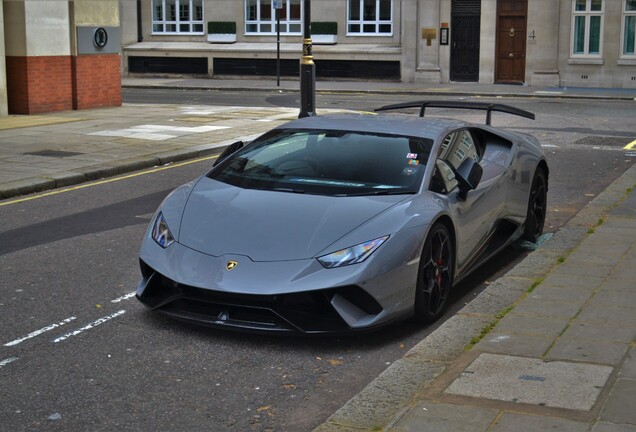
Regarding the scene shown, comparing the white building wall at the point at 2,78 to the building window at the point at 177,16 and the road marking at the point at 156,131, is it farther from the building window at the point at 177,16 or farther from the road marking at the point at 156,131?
the building window at the point at 177,16

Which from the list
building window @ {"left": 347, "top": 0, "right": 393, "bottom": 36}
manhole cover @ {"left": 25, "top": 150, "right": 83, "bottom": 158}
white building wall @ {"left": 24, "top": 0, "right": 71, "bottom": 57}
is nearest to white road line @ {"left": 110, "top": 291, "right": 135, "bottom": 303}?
manhole cover @ {"left": 25, "top": 150, "right": 83, "bottom": 158}

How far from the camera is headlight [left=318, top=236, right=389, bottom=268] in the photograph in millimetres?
6305

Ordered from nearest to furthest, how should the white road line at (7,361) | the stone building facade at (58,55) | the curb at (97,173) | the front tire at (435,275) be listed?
the white road line at (7,361) < the front tire at (435,275) < the curb at (97,173) < the stone building facade at (58,55)

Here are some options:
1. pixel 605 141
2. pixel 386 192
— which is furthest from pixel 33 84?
pixel 386 192

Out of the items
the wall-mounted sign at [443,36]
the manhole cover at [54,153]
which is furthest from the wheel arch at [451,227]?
the wall-mounted sign at [443,36]

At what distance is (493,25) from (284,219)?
31.1 meters

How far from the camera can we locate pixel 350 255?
6355 millimetres

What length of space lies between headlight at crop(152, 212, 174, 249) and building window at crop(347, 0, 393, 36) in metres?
33.2

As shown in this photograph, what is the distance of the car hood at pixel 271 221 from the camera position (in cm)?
645

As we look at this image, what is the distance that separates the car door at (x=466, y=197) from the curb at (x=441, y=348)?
35 cm

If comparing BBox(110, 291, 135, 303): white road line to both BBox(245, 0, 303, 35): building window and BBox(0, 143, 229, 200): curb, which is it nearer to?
BBox(0, 143, 229, 200): curb

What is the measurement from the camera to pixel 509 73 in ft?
120

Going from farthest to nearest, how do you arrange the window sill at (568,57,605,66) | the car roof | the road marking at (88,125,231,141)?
the window sill at (568,57,605,66)
the road marking at (88,125,231,141)
the car roof

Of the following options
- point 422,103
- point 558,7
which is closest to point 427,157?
point 422,103
